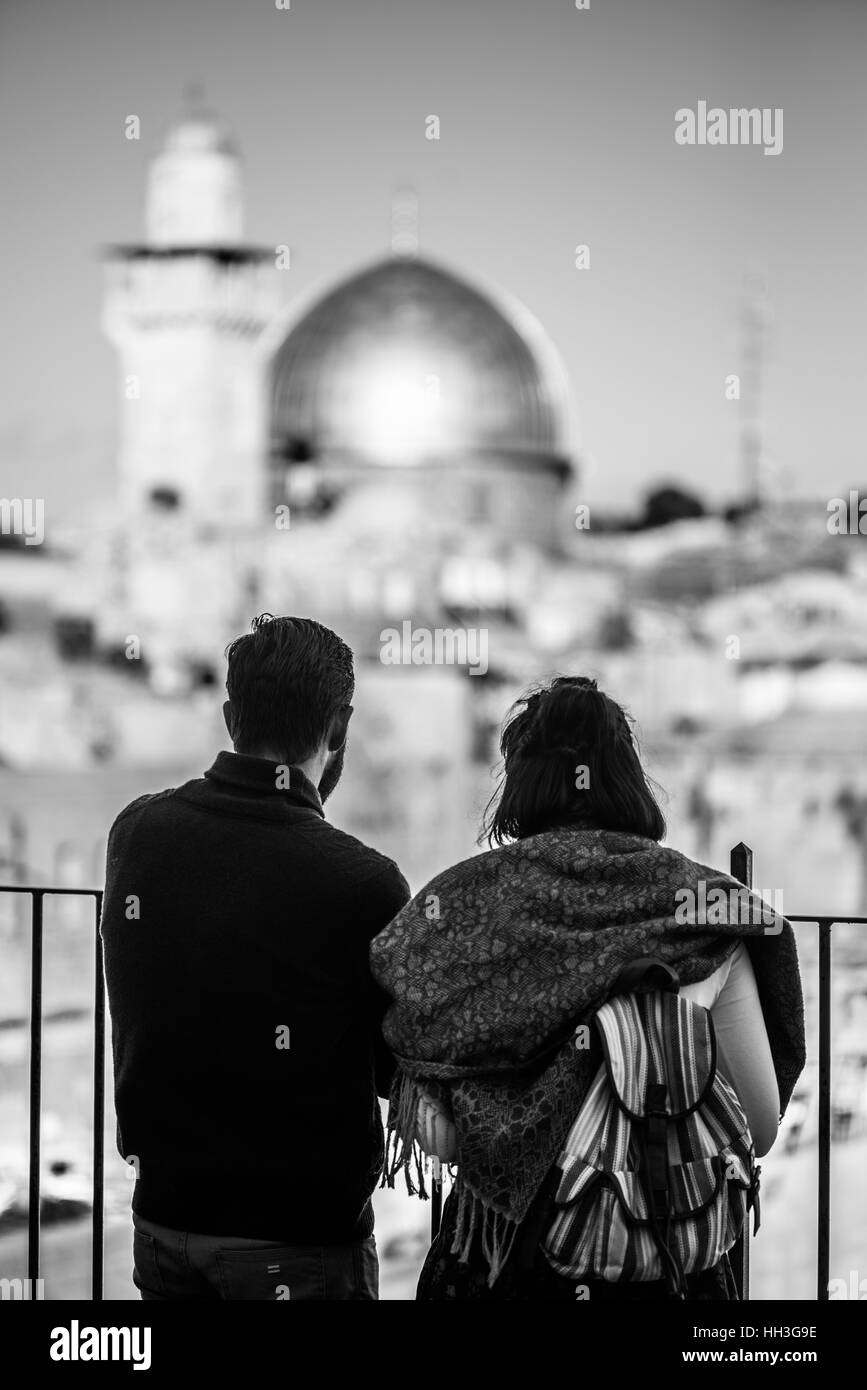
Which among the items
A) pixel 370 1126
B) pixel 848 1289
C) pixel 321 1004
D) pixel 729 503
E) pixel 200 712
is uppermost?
pixel 729 503

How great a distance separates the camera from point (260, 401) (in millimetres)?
49406

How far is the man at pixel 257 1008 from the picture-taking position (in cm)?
187

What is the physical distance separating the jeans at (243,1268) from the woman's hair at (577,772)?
0.51 meters

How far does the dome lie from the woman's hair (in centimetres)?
4746

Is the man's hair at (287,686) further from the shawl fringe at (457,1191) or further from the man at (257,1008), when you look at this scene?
the shawl fringe at (457,1191)

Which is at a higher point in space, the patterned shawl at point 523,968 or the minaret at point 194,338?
the minaret at point 194,338

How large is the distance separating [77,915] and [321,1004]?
81.3 ft

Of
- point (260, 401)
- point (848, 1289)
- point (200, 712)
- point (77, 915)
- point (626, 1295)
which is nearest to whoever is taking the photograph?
point (626, 1295)

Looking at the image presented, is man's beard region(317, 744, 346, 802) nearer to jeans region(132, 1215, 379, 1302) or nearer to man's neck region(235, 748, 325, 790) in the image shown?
man's neck region(235, 748, 325, 790)

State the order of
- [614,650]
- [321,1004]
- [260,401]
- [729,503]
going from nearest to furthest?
[321,1004]
[614,650]
[260,401]
[729,503]
